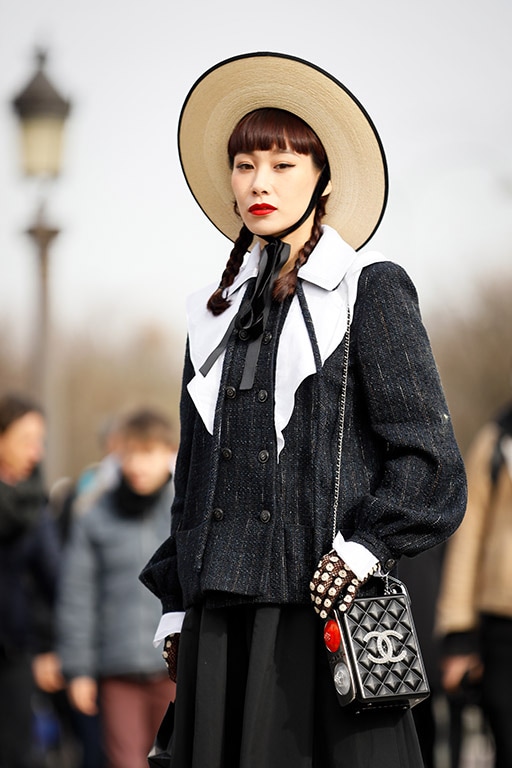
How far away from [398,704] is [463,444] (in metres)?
21.7

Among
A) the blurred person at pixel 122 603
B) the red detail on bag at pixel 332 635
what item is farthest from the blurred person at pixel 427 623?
the red detail on bag at pixel 332 635

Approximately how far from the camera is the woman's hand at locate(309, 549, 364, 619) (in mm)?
3562

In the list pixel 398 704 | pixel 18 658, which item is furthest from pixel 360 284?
pixel 18 658

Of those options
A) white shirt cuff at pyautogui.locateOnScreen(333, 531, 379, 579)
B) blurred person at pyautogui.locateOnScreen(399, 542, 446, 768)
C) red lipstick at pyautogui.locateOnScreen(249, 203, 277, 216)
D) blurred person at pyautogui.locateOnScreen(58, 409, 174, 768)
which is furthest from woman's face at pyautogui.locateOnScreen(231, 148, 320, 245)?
blurred person at pyautogui.locateOnScreen(58, 409, 174, 768)

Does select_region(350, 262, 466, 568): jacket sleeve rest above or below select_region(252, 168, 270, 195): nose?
below

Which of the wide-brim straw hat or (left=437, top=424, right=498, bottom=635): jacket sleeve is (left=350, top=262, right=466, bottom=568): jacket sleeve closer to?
the wide-brim straw hat

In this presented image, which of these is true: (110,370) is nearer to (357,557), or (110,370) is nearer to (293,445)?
(293,445)

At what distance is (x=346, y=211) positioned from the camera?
4.05 metres

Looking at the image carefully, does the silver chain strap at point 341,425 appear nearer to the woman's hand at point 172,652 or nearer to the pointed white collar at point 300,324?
the pointed white collar at point 300,324

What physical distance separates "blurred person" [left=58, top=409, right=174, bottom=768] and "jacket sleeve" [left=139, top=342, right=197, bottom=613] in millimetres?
3909

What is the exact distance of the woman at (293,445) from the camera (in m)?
3.63

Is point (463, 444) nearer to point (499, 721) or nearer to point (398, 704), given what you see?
point (499, 721)

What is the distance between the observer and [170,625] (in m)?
4.00

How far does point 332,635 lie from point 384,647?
128 mm
